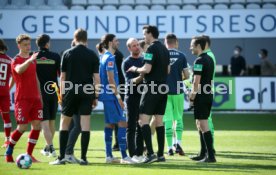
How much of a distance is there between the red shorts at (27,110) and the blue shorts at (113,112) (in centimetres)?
125

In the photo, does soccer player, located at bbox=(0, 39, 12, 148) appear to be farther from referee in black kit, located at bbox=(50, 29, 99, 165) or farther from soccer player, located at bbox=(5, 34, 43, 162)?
referee in black kit, located at bbox=(50, 29, 99, 165)

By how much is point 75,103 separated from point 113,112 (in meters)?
0.95

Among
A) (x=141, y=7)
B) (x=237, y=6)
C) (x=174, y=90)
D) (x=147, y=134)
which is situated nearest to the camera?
(x=147, y=134)

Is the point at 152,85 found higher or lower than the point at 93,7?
lower

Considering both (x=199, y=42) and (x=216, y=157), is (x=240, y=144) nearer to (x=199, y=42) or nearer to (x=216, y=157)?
(x=216, y=157)

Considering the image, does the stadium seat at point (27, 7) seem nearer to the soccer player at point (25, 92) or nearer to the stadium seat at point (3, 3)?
the stadium seat at point (3, 3)

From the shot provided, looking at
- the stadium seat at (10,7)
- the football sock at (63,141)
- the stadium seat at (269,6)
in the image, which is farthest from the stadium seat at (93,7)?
the football sock at (63,141)

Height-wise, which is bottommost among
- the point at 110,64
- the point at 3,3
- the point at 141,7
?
the point at 110,64

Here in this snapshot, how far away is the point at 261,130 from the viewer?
2031 centimetres

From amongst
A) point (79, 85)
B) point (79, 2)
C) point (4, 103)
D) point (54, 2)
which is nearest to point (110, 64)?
point (79, 85)

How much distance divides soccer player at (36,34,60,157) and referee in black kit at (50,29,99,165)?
1.69 meters

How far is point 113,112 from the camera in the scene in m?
13.9

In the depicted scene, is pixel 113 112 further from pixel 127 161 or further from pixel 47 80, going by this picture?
pixel 47 80

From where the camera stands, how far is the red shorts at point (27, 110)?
1323 cm
